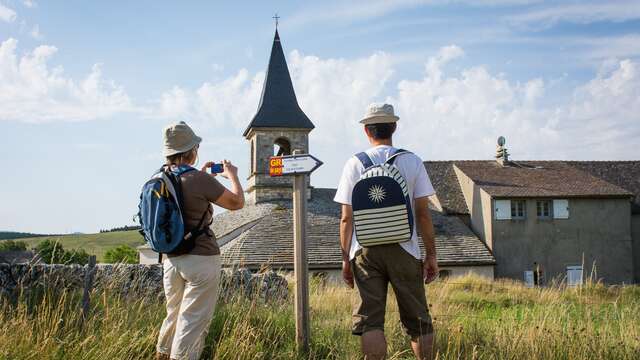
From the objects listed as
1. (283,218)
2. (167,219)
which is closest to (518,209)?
(283,218)

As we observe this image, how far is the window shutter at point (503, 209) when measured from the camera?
95.2 ft

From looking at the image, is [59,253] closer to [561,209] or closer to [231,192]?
[231,192]

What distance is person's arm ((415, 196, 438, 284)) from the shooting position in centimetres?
433

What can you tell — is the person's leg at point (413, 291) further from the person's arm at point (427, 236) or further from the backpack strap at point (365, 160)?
the backpack strap at point (365, 160)

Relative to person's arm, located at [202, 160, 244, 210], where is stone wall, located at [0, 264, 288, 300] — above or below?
below

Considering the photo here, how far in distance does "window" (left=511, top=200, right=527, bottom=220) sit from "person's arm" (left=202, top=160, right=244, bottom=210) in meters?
26.7

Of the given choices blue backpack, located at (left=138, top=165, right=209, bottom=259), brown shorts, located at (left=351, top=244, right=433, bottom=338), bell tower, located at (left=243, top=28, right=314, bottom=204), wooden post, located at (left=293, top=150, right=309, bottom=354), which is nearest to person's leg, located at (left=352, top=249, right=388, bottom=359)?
brown shorts, located at (left=351, top=244, right=433, bottom=338)

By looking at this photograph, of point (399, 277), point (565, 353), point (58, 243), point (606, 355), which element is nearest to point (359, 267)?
point (399, 277)

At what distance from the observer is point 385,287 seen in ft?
14.4

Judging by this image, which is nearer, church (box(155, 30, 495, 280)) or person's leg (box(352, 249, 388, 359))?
person's leg (box(352, 249, 388, 359))

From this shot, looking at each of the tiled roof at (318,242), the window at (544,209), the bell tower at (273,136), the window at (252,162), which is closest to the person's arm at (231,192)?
the tiled roof at (318,242)

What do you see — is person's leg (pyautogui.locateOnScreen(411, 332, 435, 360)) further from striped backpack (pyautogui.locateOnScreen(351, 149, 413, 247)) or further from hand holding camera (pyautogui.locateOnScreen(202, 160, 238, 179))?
hand holding camera (pyautogui.locateOnScreen(202, 160, 238, 179))

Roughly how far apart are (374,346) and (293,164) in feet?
5.79

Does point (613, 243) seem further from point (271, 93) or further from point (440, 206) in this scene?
point (271, 93)
